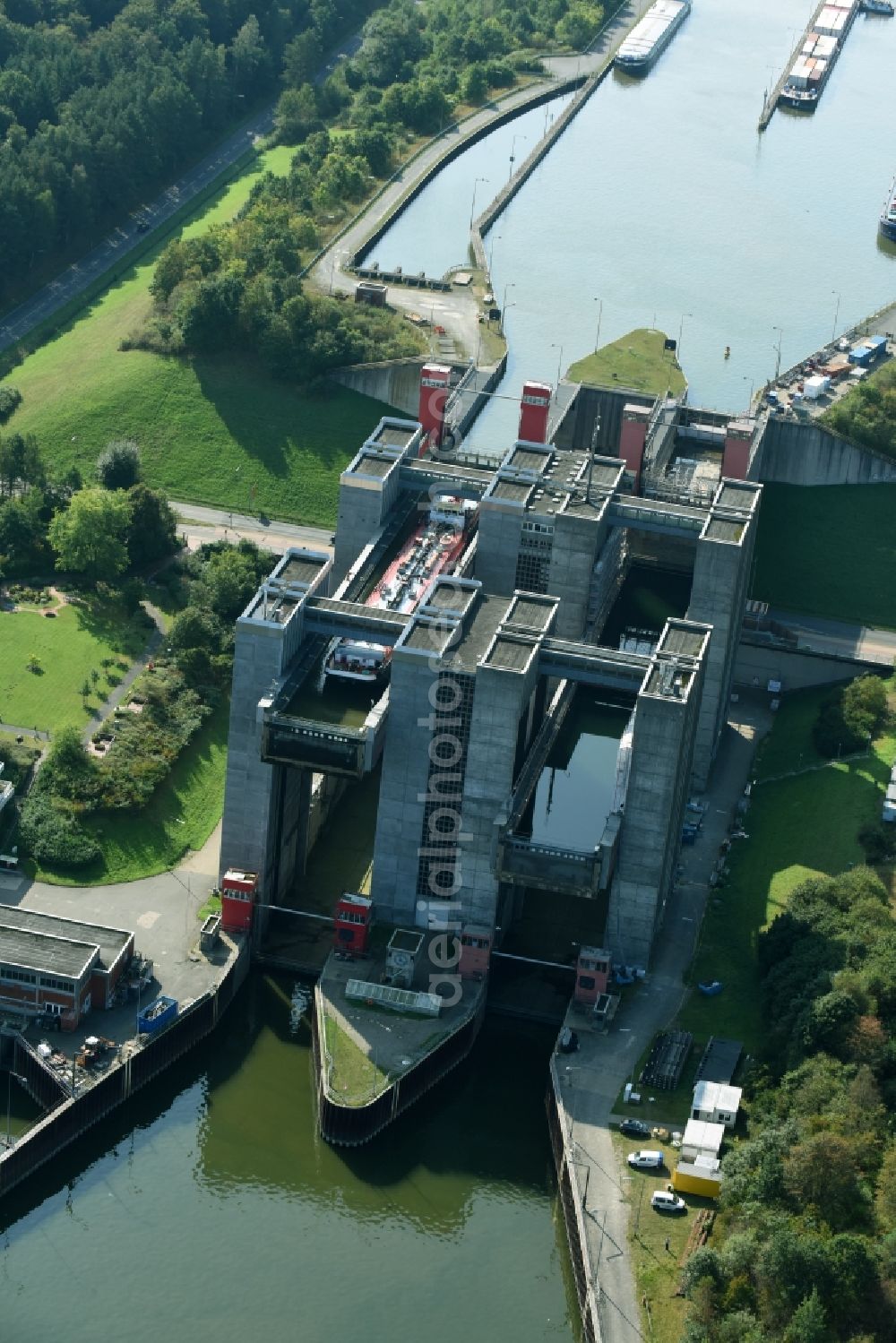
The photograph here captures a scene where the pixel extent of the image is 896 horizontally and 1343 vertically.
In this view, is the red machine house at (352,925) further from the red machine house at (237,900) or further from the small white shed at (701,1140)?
the small white shed at (701,1140)

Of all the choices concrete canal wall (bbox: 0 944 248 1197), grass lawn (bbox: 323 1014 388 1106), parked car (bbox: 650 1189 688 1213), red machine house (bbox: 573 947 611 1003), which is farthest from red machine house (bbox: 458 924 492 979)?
parked car (bbox: 650 1189 688 1213)

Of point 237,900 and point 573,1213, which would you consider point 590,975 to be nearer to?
point 573,1213

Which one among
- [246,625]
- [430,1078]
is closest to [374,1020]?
[430,1078]

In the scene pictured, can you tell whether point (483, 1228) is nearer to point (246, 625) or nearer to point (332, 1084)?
point (332, 1084)

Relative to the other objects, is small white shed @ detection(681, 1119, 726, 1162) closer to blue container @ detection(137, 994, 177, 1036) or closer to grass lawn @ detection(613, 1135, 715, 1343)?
grass lawn @ detection(613, 1135, 715, 1343)

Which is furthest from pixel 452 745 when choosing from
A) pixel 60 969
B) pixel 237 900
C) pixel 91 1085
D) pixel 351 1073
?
pixel 91 1085
